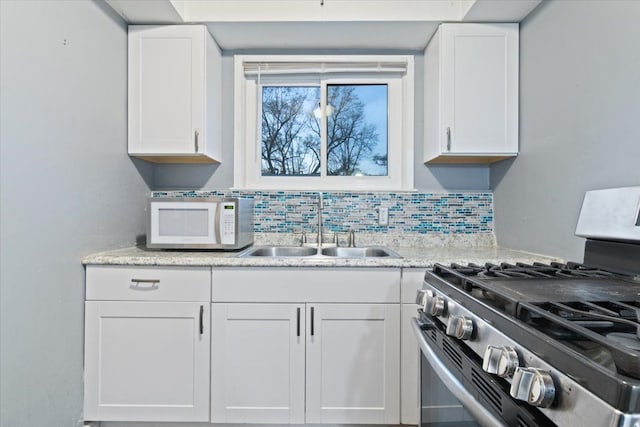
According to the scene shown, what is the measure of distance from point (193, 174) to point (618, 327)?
2048 millimetres

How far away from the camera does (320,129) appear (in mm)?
2104

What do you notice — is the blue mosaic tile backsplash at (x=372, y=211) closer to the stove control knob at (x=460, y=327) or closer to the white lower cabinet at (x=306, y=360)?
the white lower cabinet at (x=306, y=360)

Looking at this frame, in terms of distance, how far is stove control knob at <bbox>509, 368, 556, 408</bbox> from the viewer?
48cm

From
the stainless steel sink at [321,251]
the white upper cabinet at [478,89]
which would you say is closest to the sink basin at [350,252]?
→ the stainless steel sink at [321,251]

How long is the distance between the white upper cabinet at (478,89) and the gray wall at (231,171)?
288 millimetres

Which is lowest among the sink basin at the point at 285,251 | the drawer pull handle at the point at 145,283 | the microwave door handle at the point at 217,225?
the drawer pull handle at the point at 145,283

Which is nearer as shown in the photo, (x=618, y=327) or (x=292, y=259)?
(x=618, y=327)

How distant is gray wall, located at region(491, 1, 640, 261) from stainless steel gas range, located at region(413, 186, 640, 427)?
0.21 metres

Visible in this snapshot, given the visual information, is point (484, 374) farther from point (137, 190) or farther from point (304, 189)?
point (137, 190)

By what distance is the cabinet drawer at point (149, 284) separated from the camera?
1396 millimetres

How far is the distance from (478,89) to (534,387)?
163 centimetres

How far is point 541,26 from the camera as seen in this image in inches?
60.7

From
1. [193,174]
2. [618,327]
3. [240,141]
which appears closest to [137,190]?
[193,174]

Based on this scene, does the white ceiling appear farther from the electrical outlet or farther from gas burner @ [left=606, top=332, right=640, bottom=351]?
gas burner @ [left=606, top=332, right=640, bottom=351]
